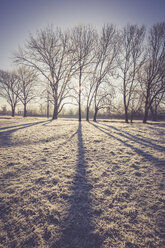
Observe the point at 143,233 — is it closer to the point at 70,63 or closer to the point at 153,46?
the point at 70,63

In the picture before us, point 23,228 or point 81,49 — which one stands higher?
point 81,49

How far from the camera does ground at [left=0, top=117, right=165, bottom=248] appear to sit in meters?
1.12

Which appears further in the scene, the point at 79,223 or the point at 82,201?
the point at 82,201

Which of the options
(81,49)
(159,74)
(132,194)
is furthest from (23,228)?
(159,74)

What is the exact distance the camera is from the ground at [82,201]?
3.68 feet

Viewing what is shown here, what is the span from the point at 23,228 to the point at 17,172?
1.28 m

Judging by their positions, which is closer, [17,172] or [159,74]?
[17,172]

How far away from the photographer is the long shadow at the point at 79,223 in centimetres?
108

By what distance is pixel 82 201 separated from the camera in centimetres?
158

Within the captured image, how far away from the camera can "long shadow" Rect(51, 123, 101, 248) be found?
1075mm

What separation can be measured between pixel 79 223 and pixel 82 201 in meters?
0.33

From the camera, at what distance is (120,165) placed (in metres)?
2.57

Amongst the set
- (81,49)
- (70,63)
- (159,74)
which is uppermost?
(81,49)

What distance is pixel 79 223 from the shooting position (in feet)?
4.13
